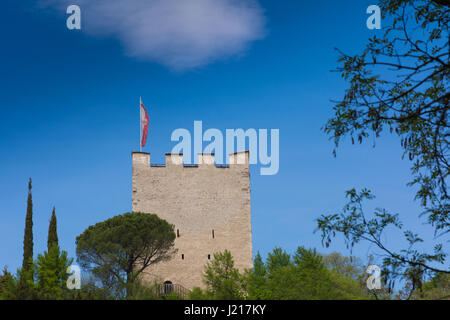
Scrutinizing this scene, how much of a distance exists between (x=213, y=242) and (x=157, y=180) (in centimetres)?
530

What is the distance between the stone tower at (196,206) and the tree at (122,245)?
2524mm

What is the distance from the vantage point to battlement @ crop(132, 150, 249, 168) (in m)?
32.9

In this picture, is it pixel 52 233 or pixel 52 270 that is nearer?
pixel 52 270

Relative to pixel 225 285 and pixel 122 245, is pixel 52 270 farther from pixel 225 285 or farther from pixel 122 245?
pixel 225 285

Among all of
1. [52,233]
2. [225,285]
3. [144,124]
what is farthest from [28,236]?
[225,285]

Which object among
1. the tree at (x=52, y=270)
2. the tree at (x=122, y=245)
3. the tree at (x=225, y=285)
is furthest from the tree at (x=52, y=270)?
the tree at (x=225, y=285)

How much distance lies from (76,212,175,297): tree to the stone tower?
2.52m

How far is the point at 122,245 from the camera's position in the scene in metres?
28.1

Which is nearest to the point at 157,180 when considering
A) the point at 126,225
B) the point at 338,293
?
the point at 126,225

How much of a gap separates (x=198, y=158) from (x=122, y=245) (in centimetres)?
822

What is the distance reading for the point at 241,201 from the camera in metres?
33.2

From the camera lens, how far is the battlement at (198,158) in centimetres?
3294

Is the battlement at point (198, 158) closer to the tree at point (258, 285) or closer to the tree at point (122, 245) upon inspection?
the tree at point (122, 245)
